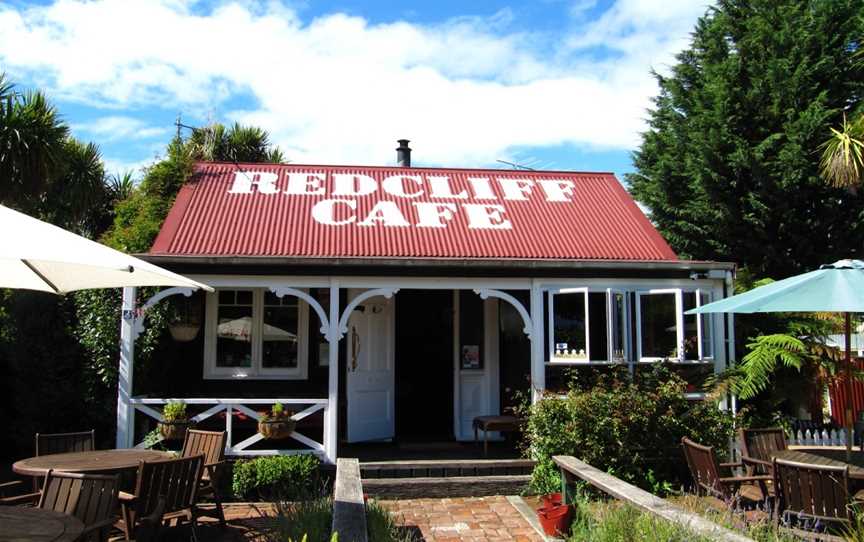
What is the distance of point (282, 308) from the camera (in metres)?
11.3

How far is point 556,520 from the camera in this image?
6.68 meters

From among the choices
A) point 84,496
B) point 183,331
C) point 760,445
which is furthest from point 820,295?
point 183,331

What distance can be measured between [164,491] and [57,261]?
9.81 ft

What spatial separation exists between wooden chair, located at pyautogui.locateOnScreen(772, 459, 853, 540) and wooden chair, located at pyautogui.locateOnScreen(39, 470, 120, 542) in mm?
4874

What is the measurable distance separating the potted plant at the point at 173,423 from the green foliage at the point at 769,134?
1318 cm

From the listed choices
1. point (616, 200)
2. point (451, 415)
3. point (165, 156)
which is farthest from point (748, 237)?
point (165, 156)

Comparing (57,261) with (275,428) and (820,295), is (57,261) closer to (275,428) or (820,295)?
(275,428)

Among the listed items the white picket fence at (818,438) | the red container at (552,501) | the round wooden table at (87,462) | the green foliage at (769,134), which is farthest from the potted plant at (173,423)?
the green foliage at (769,134)

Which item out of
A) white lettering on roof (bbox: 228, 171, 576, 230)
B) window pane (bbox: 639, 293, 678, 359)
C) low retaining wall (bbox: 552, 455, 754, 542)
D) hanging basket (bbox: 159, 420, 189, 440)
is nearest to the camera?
low retaining wall (bbox: 552, 455, 754, 542)

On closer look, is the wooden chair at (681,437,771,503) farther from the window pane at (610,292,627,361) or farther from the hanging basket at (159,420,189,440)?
the hanging basket at (159,420,189,440)

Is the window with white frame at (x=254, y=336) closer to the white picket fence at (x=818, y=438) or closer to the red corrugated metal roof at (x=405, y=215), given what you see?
the red corrugated metal roof at (x=405, y=215)

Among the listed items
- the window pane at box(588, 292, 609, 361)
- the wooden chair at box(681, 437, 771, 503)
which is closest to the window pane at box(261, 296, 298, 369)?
the window pane at box(588, 292, 609, 361)

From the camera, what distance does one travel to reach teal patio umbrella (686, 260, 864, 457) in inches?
263

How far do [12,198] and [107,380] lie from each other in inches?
156
